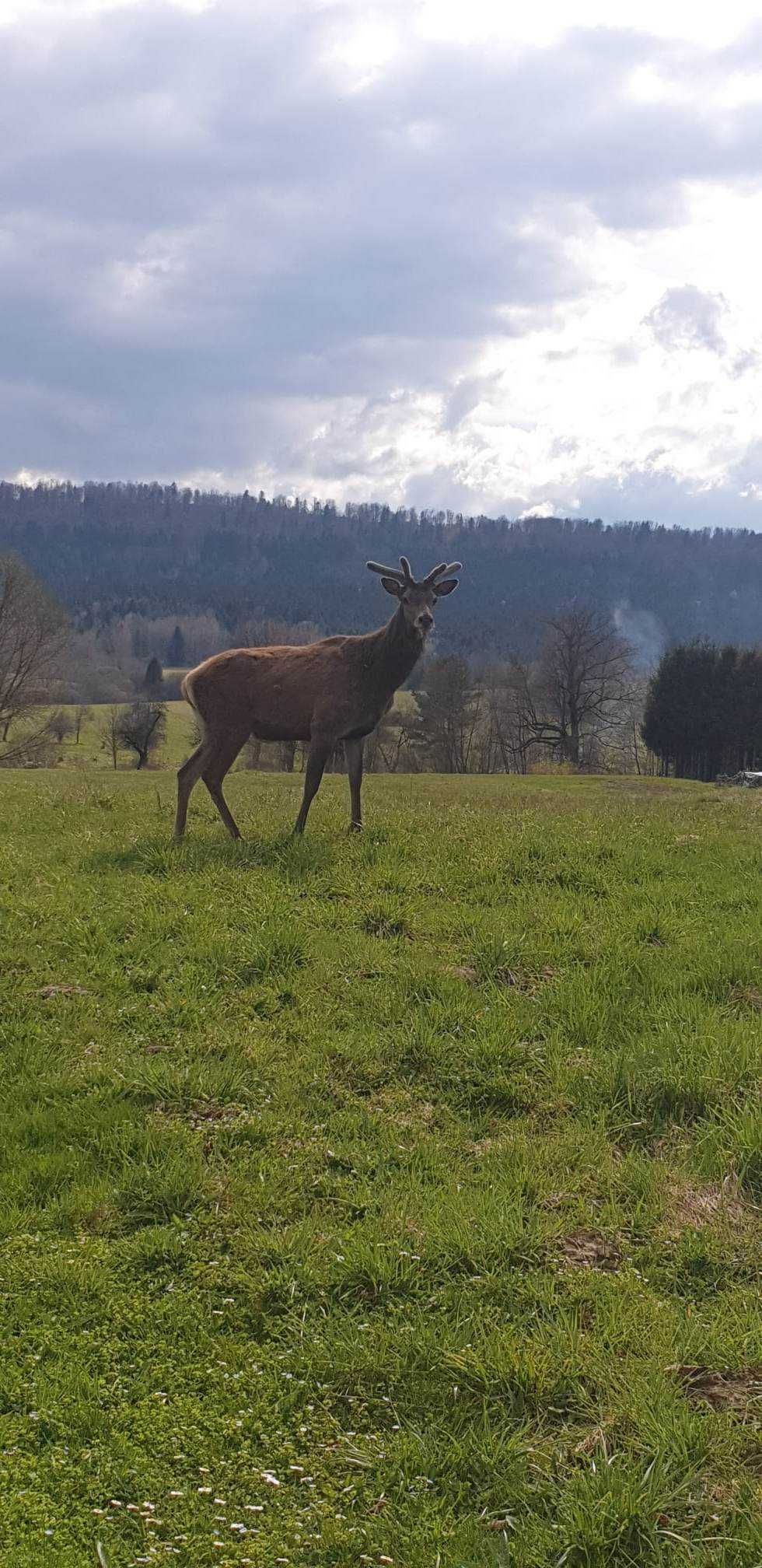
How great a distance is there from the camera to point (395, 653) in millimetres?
13492

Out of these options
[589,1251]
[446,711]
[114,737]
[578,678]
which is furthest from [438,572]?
[114,737]

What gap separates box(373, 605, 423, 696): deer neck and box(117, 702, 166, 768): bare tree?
67.5 meters

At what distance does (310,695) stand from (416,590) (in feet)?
6.76

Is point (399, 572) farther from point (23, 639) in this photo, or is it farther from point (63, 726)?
point (63, 726)

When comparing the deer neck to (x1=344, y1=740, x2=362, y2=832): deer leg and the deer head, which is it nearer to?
the deer head

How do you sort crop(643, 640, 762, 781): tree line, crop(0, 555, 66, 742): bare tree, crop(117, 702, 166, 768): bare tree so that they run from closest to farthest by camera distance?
crop(0, 555, 66, 742): bare tree
crop(643, 640, 762, 781): tree line
crop(117, 702, 166, 768): bare tree

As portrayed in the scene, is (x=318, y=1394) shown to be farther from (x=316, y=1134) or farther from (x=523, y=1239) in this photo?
(x=316, y=1134)

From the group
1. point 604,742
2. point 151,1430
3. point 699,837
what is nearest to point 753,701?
point 604,742

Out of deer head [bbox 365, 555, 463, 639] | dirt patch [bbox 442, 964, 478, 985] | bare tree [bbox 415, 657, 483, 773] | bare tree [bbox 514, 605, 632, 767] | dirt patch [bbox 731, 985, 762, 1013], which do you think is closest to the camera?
dirt patch [bbox 731, 985, 762, 1013]

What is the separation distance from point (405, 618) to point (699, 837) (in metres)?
5.15

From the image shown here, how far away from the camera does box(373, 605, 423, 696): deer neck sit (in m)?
13.4

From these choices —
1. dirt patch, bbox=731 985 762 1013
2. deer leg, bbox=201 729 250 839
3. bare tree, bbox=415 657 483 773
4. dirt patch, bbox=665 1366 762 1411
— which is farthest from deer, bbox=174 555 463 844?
bare tree, bbox=415 657 483 773

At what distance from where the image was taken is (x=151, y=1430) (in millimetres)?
3979

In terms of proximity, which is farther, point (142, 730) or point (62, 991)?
point (142, 730)
